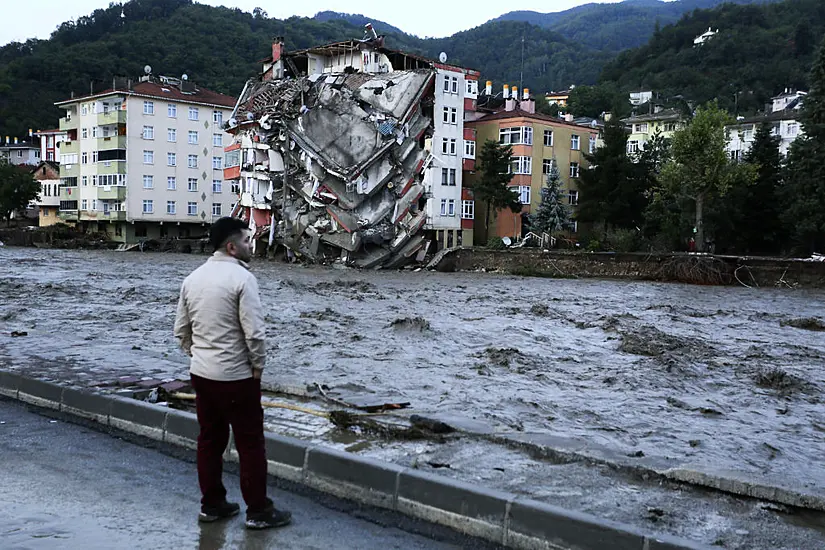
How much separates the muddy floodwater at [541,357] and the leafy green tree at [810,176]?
18.7 meters

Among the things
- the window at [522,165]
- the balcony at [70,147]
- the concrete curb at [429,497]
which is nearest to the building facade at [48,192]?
the balcony at [70,147]

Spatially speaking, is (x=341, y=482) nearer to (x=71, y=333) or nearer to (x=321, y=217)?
(x=71, y=333)

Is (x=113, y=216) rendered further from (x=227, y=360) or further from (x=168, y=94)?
(x=227, y=360)

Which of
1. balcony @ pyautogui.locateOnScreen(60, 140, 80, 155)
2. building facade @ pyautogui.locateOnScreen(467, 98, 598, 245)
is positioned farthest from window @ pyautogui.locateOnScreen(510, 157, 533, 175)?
balcony @ pyautogui.locateOnScreen(60, 140, 80, 155)

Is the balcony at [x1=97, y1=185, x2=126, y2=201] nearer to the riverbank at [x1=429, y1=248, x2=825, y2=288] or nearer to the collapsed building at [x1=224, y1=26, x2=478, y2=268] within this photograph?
the collapsed building at [x1=224, y1=26, x2=478, y2=268]

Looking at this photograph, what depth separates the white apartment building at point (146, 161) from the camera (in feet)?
286

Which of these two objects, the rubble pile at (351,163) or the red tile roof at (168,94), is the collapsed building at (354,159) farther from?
the red tile roof at (168,94)

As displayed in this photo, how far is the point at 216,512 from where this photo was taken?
6121mm

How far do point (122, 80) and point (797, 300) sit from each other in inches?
2952

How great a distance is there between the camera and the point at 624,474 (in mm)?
7305

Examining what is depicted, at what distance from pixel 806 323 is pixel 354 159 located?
42.3m

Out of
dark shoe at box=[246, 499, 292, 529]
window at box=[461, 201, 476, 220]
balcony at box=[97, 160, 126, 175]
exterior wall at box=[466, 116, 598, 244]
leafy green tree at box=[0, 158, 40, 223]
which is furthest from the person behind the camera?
leafy green tree at box=[0, 158, 40, 223]

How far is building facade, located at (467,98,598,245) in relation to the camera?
70625mm

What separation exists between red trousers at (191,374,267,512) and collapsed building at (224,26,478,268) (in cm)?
5619
